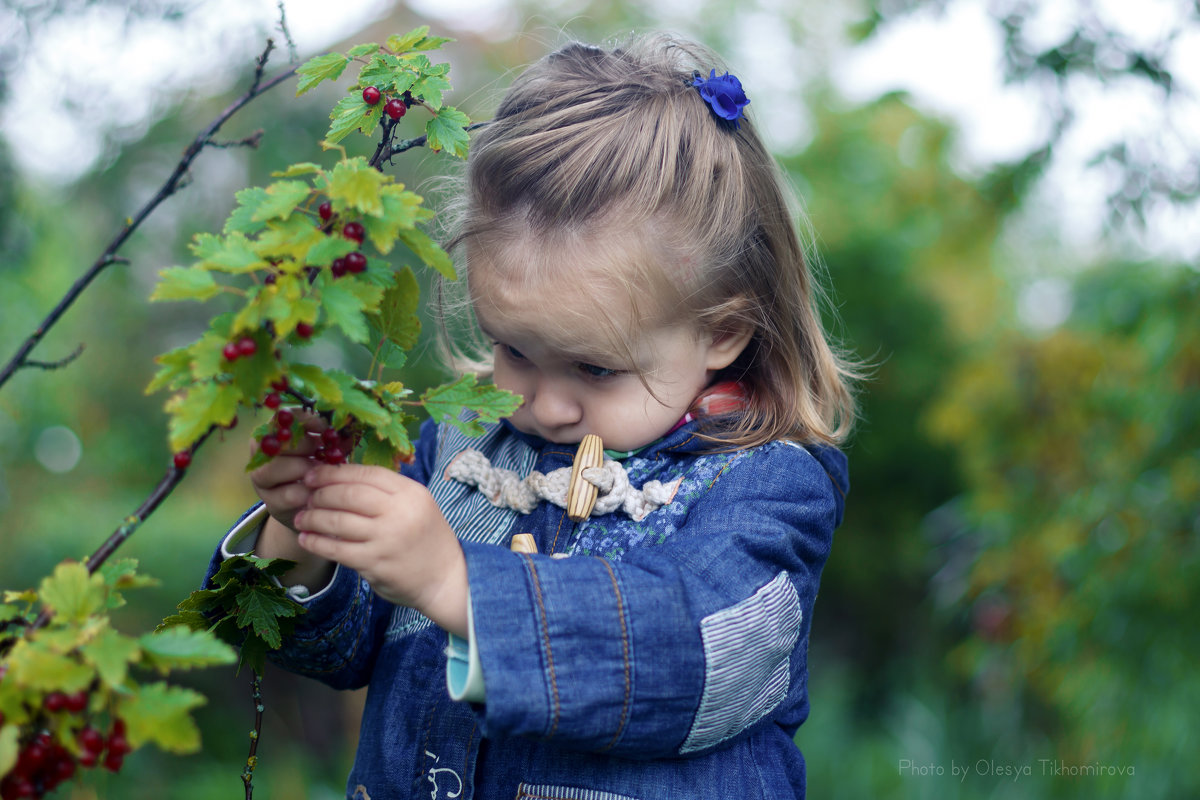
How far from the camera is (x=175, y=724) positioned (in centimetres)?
93

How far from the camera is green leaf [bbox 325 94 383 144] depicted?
133cm

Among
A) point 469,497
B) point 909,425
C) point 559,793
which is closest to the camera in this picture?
point 559,793

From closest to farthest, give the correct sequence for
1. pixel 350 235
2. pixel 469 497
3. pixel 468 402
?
pixel 350 235 < pixel 468 402 < pixel 469 497

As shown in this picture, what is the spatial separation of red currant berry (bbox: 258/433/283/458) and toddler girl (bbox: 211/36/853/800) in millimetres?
96

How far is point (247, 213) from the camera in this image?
115 cm

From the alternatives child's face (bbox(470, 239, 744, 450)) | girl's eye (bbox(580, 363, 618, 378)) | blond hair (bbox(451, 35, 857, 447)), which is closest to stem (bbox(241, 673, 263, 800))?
child's face (bbox(470, 239, 744, 450))

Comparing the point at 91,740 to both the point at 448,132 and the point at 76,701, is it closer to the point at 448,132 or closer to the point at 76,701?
the point at 76,701

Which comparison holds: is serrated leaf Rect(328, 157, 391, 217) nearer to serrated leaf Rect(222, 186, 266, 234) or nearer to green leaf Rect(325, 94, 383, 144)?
serrated leaf Rect(222, 186, 266, 234)

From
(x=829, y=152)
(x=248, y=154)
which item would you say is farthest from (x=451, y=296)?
(x=829, y=152)

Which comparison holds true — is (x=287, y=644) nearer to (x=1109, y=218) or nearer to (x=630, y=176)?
(x=630, y=176)

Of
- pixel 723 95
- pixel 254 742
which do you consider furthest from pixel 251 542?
pixel 723 95

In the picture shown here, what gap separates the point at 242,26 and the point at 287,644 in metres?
2.03

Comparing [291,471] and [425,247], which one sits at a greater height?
[425,247]

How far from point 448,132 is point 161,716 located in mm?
880
